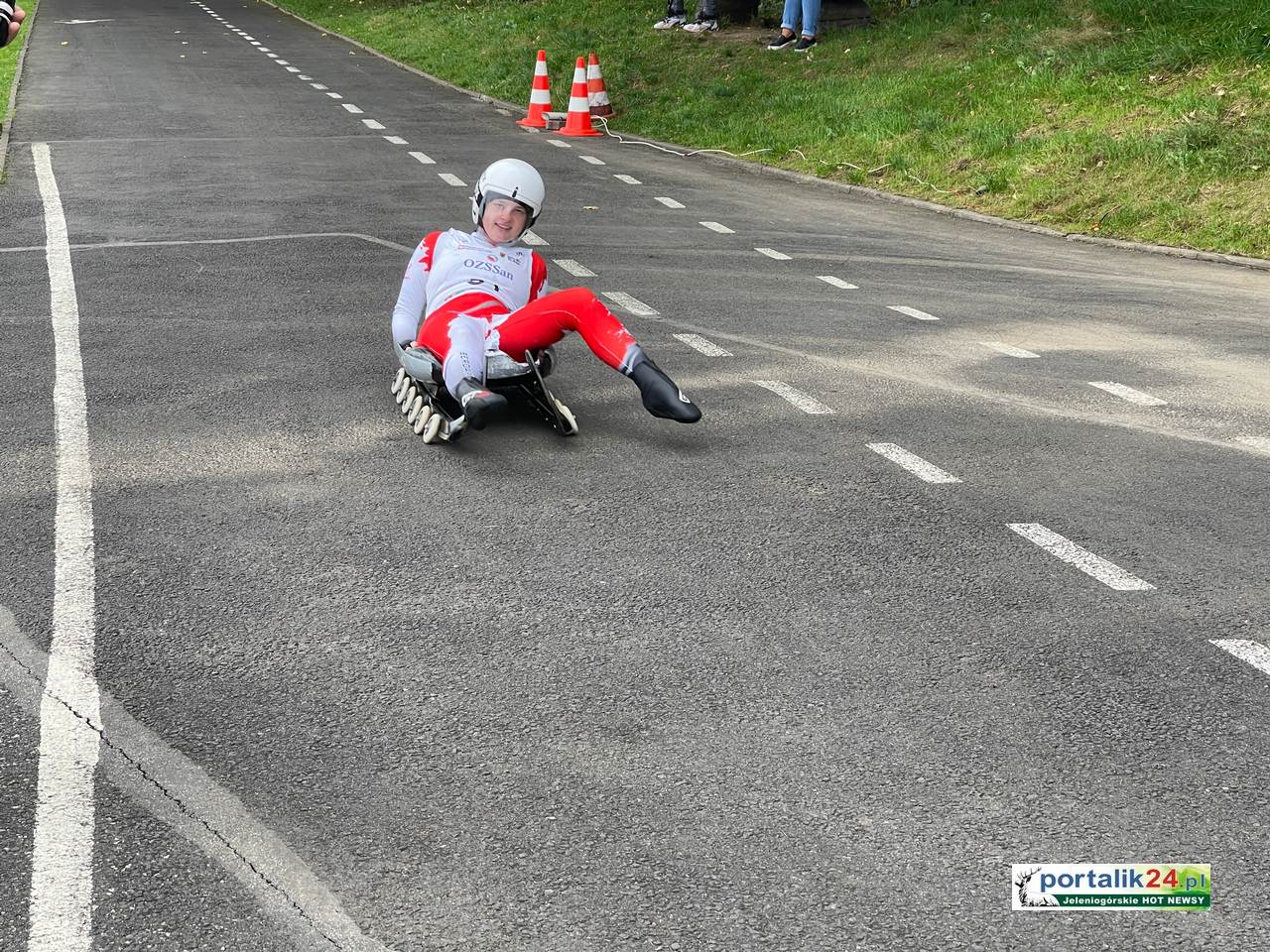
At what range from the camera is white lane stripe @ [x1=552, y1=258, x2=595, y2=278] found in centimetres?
1186

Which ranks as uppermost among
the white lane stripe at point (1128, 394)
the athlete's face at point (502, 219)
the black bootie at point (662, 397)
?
the athlete's face at point (502, 219)

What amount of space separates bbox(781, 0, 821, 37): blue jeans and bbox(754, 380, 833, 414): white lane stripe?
15654 millimetres

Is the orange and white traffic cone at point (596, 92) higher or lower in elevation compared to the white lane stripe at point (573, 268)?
higher

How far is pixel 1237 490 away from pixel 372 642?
12.7 ft

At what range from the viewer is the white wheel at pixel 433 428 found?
755cm

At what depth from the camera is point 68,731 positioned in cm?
460

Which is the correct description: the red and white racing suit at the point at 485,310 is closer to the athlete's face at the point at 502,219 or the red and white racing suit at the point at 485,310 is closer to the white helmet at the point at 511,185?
the athlete's face at the point at 502,219

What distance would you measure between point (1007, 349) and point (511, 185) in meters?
3.28

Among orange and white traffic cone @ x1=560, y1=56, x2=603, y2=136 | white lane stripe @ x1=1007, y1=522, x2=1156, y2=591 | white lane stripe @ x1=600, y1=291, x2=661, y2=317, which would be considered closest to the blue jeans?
orange and white traffic cone @ x1=560, y1=56, x2=603, y2=136

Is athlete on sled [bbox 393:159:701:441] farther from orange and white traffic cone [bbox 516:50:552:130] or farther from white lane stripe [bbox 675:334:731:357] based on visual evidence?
orange and white traffic cone [bbox 516:50:552:130]

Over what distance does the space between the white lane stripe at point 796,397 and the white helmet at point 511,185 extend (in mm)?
1552

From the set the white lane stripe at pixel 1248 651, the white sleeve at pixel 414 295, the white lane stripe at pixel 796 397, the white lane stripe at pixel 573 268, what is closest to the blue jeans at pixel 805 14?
the white lane stripe at pixel 573 268

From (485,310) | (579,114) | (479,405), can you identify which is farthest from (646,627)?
(579,114)

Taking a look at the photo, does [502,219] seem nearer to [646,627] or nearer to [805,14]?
[646,627]
